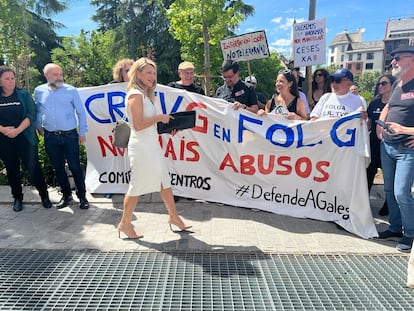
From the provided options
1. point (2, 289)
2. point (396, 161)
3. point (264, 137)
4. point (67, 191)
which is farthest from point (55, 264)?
point (396, 161)

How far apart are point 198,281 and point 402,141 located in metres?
2.41

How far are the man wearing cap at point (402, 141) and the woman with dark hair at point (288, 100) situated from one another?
1.02 metres

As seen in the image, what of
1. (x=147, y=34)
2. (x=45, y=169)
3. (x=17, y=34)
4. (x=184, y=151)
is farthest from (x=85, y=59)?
(x=184, y=151)

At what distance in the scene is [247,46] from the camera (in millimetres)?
5707

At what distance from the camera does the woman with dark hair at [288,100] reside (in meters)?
4.36

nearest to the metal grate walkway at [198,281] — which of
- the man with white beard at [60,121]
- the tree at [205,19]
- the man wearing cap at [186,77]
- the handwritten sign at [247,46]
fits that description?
the man with white beard at [60,121]

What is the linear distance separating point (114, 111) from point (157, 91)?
0.75m

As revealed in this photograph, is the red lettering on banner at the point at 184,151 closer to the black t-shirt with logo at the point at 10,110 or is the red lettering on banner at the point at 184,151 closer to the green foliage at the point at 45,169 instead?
the green foliage at the point at 45,169

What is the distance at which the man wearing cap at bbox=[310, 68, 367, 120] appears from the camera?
13.5 feet

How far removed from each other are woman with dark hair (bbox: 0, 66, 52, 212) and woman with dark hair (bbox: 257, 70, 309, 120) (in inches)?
121

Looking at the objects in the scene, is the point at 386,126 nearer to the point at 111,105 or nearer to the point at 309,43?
the point at 309,43

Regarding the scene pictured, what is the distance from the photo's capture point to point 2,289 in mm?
2844

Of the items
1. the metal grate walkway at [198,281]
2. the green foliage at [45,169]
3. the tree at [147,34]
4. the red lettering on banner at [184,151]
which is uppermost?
the tree at [147,34]

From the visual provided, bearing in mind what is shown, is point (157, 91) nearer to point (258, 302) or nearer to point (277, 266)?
point (277, 266)
